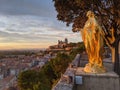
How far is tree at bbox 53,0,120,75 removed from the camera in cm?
1225

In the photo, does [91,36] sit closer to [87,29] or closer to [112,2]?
[87,29]

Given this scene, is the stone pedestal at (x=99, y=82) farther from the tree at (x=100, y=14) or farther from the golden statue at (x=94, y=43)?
the tree at (x=100, y=14)

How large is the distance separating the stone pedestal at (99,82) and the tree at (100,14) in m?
3.53

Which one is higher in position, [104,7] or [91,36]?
[104,7]

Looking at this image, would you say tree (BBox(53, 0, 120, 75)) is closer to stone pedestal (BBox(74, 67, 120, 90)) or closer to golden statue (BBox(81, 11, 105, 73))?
golden statue (BBox(81, 11, 105, 73))

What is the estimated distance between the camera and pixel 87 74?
8867 millimetres

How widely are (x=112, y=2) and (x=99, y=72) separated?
4429mm

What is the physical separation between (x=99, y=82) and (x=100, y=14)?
466 centimetres

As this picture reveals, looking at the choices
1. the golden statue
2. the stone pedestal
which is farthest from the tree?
the stone pedestal

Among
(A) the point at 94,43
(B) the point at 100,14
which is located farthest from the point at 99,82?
(B) the point at 100,14

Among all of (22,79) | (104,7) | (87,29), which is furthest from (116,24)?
Result: (22,79)

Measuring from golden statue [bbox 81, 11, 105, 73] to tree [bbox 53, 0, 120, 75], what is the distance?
115 inches

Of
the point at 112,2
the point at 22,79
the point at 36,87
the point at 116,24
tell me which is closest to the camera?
the point at 112,2

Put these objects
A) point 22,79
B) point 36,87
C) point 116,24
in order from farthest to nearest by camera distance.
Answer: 1. point 22,79
2. point 36,87
3. point 116,24
